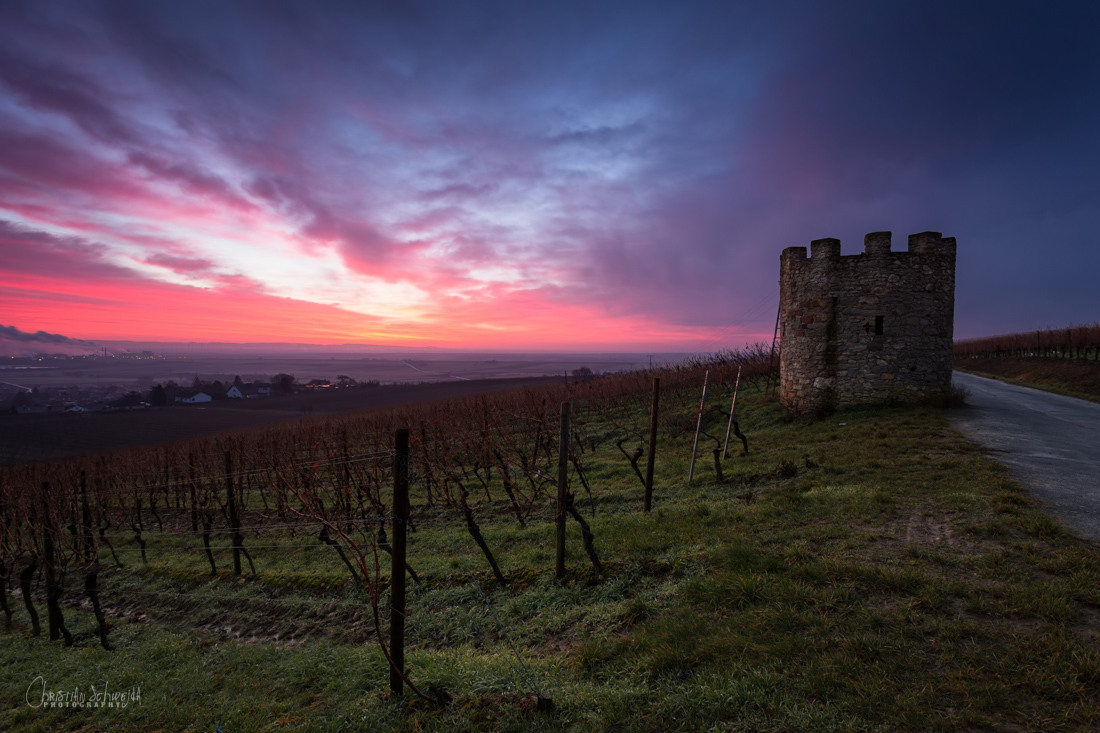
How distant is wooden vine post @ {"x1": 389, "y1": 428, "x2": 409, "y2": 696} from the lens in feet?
13.8

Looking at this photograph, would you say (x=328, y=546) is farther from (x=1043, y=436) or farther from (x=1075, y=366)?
(x=1075, y=366)

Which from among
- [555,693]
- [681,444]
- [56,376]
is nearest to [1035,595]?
[555,693]

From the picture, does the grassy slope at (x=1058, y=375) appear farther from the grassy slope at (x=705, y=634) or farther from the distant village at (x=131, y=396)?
the distant village at (x=131, y=396)

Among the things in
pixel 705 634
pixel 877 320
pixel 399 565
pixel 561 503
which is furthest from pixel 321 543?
pixel 877 320

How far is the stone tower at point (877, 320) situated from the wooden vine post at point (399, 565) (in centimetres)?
1583

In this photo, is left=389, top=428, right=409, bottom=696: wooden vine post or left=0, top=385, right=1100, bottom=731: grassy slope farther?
left=389, top=428, right=409, bottom=696: wooden vine post

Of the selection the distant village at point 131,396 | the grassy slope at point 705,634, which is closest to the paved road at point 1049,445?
the grassy slope at point 705,634

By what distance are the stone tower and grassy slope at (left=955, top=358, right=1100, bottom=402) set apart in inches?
528

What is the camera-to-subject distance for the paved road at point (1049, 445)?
6758mm

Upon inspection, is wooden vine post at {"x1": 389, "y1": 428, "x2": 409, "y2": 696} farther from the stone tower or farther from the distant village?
the distant village

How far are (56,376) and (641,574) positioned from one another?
191 meters
